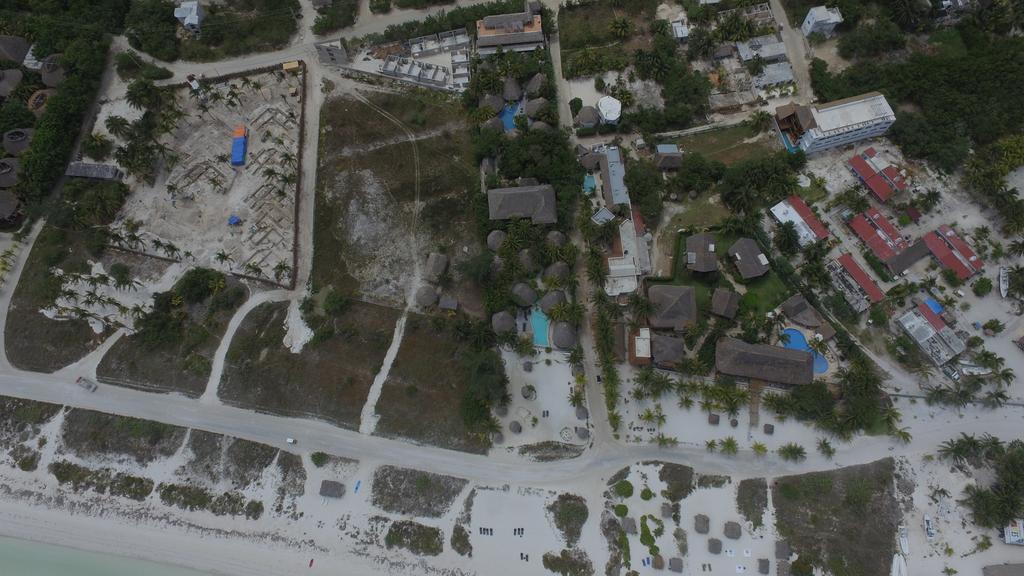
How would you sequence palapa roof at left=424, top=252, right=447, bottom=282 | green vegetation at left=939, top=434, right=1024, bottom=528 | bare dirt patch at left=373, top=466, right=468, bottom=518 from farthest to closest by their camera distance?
palapa roof at left=424, top=252, right=447, bottom=282 → bare dirt patch at left=373, top=466, right=468, bottom=518 → green vegetation at left=939, top=434, right=1024, bottom=528

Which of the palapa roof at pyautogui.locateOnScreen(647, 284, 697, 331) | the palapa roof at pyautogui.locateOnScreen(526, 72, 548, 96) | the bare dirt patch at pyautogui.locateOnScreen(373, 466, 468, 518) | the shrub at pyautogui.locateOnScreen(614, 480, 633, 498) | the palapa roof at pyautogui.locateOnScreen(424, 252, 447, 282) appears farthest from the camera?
the palapa roof at pyautogui.locateOnScreen(526, 72, 548, 96)

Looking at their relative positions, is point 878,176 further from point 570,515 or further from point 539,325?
point 570,515

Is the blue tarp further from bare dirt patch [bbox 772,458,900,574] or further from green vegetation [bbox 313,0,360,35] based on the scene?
bare dirt patch [bbox 772,458,900,574]

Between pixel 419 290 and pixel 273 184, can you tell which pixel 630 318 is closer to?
pixel 419 290

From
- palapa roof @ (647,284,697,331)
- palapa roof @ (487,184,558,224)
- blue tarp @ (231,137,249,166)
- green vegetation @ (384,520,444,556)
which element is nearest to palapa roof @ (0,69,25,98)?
blue tarp @ (231,137,249,166)

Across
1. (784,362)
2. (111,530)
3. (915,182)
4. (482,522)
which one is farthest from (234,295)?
(915,182)

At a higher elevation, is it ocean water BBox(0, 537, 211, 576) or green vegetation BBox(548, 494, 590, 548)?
green vegetation BBox(548, 494, 590, 548)

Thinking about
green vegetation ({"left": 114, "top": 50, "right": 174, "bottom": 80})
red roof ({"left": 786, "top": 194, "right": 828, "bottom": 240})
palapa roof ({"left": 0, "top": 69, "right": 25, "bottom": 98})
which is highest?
green vegetation ({"left": 114, "top": 50, "right": 174, "bottom": 80})
